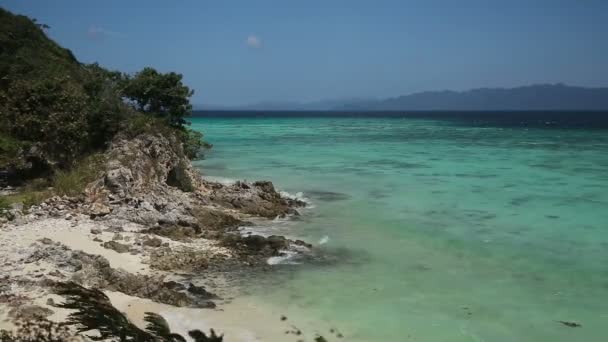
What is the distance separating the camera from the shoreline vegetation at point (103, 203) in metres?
12.1

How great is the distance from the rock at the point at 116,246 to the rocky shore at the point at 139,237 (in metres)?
0.04

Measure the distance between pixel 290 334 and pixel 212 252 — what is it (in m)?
5.38

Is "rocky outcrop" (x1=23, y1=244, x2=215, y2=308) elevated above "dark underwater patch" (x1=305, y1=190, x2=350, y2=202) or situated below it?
above

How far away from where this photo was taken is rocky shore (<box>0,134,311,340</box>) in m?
12.3

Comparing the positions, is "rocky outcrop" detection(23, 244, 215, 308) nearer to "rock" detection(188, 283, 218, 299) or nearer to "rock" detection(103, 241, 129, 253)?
"rock" detection(188, 283, 218, 299)

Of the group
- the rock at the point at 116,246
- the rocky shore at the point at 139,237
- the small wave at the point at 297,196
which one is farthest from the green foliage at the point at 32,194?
the small wave at the point at 297,196

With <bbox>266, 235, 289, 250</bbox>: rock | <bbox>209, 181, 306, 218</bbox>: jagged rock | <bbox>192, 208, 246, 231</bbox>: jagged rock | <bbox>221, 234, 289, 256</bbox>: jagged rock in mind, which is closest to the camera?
<bbox>221, 234, 289, 256</bbox>: jagged rock

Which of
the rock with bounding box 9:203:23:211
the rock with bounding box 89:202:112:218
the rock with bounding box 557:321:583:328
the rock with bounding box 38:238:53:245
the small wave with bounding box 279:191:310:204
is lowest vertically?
the rock with bounding box 557:321:583:328

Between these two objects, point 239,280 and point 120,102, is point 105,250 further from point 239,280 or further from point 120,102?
point 120,102

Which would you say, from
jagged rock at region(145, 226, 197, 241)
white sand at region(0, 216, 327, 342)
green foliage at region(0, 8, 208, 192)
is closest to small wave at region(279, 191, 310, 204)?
green foliage at region(0, 8, 208, 192)

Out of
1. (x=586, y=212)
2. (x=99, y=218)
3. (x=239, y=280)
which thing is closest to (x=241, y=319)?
(x=239, y=280)

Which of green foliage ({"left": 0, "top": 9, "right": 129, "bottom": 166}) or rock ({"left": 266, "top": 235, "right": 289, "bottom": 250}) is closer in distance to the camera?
rock ({"left": 266, "top": 235, "right": 289, "bottom": 250})

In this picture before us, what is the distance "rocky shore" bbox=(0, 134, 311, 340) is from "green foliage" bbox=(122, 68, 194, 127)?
469 centimetres

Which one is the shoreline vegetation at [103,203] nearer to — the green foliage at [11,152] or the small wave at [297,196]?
the green foliage at [11,152]
